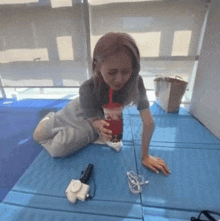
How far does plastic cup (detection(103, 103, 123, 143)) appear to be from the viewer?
1.85 ft

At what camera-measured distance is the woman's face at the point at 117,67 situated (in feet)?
1.84

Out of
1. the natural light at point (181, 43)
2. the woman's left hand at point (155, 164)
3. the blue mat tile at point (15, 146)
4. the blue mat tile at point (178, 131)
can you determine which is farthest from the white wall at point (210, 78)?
the blue mat tile at point (15, 146)

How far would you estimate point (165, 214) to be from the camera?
0.60m

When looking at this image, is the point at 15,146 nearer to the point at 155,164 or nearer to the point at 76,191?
the point at 76,191

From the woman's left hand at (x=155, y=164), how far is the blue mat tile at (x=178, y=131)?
258 mm

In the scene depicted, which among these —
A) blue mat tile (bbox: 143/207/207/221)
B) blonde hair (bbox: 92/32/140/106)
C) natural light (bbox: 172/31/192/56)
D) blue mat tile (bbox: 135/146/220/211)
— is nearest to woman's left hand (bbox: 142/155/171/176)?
blue mat tile (bbox: 135/146/220/211)

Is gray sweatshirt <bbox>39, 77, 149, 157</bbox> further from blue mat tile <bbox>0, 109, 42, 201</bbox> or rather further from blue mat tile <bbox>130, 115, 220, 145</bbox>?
blue mat tile <bbox>130, 115, 220, 145</bbox>

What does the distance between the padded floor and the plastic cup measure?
0.29 m

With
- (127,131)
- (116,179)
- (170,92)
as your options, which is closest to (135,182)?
(116,179)

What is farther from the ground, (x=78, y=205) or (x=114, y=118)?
(x=114, y=118)

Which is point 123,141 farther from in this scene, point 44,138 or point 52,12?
point 52,12

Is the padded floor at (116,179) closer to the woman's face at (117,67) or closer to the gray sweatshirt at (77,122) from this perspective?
the gray sweatshirt at (77,122)

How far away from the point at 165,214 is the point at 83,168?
1.55 feet

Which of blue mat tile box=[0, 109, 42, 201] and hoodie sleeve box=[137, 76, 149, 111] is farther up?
hoodie sleeve box=[137, 76, 149, 111]
